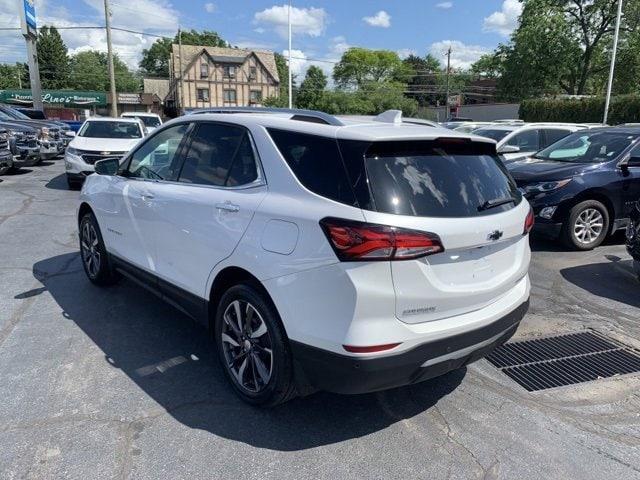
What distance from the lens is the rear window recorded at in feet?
8.57

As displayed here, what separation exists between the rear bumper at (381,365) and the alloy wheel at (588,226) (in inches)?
195

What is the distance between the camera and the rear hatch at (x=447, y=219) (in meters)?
2.56

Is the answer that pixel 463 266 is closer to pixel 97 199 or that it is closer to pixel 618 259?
pixel 97 199

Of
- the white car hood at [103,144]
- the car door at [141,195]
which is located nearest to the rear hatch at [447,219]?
the car door at [141,195]

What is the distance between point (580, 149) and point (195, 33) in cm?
Result: 12251

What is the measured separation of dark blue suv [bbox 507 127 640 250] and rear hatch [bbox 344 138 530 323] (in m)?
4.26

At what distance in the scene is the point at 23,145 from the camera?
14.6 m

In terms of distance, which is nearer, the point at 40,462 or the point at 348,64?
the point at 40,462

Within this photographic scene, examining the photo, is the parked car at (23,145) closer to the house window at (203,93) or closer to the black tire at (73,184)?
the black tire at (73,184)

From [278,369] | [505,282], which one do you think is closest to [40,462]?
[278,369]

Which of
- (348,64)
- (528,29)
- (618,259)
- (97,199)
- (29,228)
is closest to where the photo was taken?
(97,199)

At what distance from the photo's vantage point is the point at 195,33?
11694 cm

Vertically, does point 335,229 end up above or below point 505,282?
above

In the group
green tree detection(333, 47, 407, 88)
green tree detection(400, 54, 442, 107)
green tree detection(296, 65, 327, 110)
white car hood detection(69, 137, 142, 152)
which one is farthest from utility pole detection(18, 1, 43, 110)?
green tree detection(333, 47, 407, 88)
